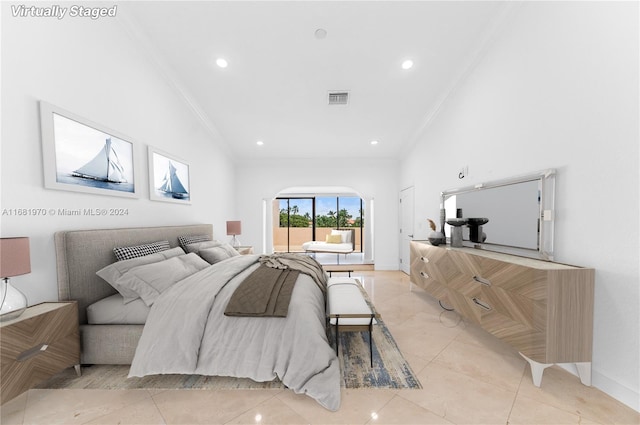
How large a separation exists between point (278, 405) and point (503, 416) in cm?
136

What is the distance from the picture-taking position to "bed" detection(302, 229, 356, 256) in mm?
6691

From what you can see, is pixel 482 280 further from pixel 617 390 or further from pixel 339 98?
pixel 339 98

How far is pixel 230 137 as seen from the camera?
182 inches

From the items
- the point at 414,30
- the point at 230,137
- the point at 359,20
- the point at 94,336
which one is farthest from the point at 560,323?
the point at 230,137

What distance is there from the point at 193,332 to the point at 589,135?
10.1ft

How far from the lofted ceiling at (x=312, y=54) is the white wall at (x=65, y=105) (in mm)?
388

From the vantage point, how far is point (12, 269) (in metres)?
1.25

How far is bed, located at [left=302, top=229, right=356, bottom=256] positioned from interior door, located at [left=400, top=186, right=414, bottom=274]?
5.91 feet

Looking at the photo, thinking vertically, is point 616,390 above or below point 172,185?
below

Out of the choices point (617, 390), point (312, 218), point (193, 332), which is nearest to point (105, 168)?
point (193, 332)

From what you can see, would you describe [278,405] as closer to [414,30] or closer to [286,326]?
[286,326]

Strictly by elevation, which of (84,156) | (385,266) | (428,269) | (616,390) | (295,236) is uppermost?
(84,156)

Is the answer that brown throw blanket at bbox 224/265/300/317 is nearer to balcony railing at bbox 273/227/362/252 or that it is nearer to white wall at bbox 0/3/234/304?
white wall at bbox 0/3/234/304

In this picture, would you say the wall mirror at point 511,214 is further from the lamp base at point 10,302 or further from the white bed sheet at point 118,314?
the lamp base at point 10,302
